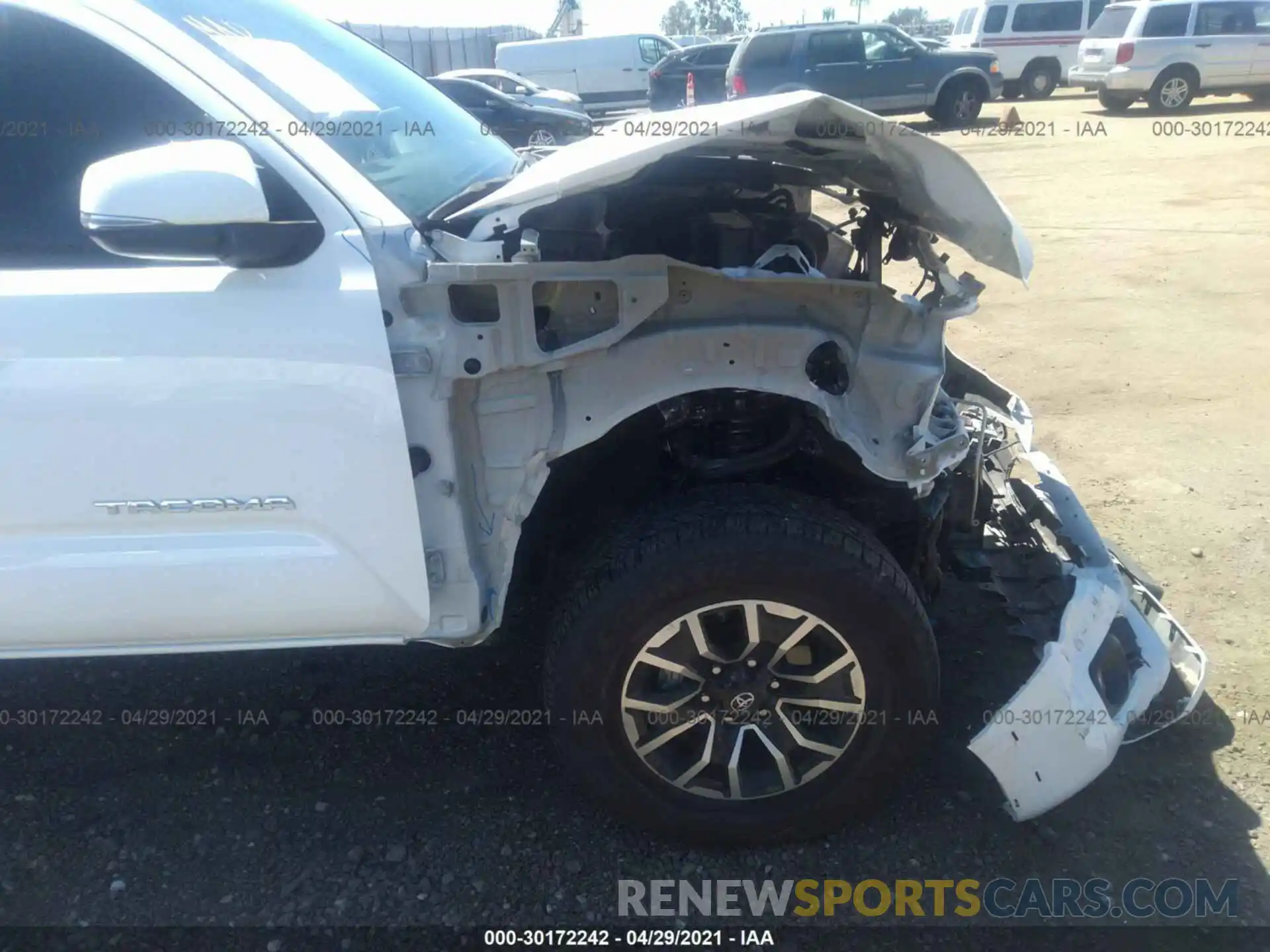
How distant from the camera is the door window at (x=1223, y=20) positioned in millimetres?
16453

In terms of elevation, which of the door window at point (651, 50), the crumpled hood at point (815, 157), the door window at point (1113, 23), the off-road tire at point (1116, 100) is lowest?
the off-road tire at point (1116, 100)

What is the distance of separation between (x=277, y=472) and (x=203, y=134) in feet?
2.46

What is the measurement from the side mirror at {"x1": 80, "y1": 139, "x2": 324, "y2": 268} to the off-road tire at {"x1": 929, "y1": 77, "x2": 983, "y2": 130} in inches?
727

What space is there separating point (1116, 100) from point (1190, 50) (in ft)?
4.52

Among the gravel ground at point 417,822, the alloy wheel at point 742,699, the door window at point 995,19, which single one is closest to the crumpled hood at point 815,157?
the alloy wheel at point 742,699

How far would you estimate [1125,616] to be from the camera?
102 inches

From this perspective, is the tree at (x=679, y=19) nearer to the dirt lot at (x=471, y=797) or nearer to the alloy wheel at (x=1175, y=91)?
the alloy wheel at (x=1175, y=91)

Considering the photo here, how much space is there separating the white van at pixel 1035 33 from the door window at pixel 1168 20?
14.0ft

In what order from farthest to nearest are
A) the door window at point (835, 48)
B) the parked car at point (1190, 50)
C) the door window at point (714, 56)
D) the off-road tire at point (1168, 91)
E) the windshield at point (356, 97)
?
the door window at point (714, 56)
the door window at point (835, 48)
the off-road tire at point (1168, 91)
the parked car at point (1190, 50)
the windshield at point (356, 97)

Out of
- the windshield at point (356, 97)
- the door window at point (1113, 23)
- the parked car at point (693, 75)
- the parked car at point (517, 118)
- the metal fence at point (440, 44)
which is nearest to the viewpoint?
the windshield at point (356, 97)

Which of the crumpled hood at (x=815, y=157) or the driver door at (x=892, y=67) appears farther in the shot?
the driver door at (x=892, y=67)

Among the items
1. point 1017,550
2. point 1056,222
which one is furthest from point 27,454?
point 1056,222

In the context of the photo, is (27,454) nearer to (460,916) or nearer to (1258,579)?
(460,916)

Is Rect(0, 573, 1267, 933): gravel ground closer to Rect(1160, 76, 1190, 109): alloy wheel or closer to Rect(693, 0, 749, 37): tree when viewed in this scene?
Rect(1160, 76, 1190, 109): alloy wheel
